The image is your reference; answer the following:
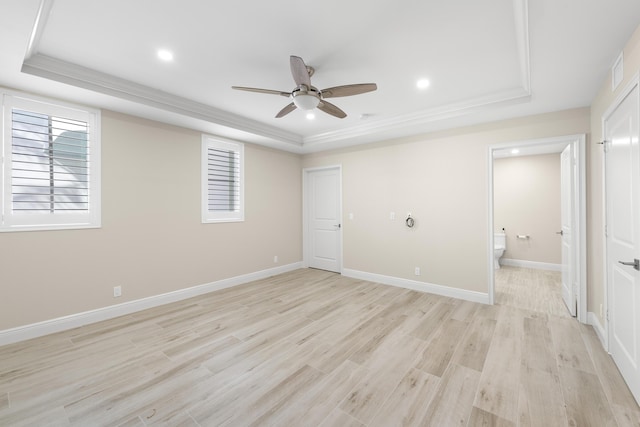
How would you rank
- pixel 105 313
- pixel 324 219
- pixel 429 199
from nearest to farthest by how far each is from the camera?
pixel 105 313, pixel 429 199, pixel 324 219

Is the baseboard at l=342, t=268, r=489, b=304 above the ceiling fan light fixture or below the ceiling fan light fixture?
below

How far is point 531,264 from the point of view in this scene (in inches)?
221

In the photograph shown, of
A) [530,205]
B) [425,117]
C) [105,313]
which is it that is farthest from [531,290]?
[105,313]

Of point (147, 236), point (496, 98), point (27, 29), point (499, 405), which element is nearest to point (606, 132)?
point (496, 98)

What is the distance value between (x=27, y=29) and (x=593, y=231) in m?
5.40

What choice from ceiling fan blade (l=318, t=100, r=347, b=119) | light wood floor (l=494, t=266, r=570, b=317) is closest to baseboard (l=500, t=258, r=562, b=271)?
light wood floor (l=494, t=266, r=570, b=317)

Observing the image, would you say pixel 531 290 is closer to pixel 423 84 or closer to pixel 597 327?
pixel 597 327

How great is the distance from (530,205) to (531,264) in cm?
125

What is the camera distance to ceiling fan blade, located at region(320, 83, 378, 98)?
228cm

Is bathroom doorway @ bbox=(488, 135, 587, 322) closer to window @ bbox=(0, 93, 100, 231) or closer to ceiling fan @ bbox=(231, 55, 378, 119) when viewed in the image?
ceiling fan @ bbox=(231, 55, 378, 119)

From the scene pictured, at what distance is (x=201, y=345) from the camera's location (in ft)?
8.39

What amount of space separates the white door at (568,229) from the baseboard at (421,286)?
89cm

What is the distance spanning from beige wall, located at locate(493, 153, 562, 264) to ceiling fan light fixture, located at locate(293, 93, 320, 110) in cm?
454

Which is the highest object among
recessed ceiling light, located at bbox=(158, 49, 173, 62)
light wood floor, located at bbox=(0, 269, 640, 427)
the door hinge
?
recessed ceiling light, located at bbox=(158, 49, 173, 62)
